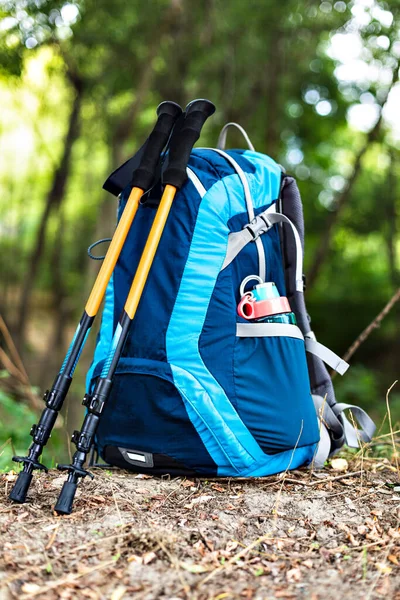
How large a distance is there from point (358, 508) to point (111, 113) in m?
6.93

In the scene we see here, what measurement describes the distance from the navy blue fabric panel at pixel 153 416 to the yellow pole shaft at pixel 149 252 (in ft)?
0.77

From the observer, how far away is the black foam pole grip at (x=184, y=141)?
2.43 metres

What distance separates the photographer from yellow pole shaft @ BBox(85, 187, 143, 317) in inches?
94.0

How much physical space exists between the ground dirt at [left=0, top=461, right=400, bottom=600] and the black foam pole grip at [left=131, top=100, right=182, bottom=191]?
1.12m

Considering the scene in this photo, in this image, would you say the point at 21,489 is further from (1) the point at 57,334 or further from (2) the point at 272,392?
(1) the point at 57,334

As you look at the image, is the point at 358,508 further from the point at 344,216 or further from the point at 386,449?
the point at 344,216

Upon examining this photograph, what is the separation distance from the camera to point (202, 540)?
2.00 metres

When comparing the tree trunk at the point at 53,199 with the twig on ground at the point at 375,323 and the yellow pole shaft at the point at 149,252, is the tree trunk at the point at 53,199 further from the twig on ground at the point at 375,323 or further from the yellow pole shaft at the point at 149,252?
the yellow pole shaft at the point at 149,252

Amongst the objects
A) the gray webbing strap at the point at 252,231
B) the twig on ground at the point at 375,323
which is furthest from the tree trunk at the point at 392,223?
the gray webbing strap at the point at 252,231

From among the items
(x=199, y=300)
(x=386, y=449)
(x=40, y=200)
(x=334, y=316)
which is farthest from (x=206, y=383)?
(x=40, y=200)

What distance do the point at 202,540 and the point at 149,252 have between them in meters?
0.99

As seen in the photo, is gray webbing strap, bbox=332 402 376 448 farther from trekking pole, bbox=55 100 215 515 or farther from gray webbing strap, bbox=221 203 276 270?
trekking pole, bbox=55 100 215 515

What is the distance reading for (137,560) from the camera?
6.04 ft

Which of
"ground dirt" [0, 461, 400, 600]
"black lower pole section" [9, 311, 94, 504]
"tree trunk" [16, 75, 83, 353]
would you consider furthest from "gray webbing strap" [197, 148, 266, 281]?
"tree trunk" [16, 75, 83, 353]
